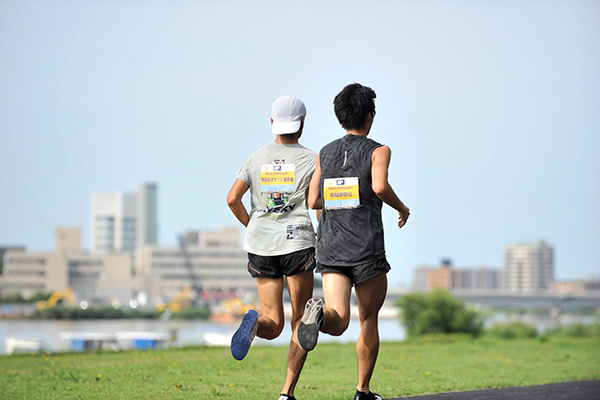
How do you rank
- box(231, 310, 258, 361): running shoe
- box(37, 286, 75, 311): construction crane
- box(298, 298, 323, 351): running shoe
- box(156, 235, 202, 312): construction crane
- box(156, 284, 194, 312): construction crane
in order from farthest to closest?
box(156, 235, 202, 312): construction crane
box(156, 284, 194, 312): construction crane
box(37, 286, 75, 311): construction crane
box(231, 310, 258, 361): running shoe
box(298, 298, 323, 351): running shoe

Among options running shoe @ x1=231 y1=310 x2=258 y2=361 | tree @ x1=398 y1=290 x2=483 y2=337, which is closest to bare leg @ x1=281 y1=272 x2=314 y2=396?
running shoe @ x1=231 y1=310 x2=258 y2=361

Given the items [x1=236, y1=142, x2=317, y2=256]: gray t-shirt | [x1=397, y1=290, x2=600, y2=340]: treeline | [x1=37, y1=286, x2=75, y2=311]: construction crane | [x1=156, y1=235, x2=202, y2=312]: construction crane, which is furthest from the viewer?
[x1=156, y1=235, x2=202, y2=312]: construction crane

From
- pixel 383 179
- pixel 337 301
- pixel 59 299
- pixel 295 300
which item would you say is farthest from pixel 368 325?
pixel 59 299

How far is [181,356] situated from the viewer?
10.6m

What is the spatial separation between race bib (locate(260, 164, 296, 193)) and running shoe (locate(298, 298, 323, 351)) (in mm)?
1000

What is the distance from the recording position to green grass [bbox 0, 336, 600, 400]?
269 inches

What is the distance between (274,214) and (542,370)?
6.31 m

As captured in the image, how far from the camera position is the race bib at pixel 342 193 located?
490 cm

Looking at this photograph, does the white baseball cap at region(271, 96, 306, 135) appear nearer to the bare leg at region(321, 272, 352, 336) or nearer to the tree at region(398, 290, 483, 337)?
the bare leg at region(321, 272, 352, 336)

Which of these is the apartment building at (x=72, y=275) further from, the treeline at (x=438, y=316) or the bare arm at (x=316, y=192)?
the bare arm at (x=316, y=192)

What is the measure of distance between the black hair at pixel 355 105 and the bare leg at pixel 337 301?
3.64 feet

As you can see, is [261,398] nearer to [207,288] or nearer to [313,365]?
[313,365]

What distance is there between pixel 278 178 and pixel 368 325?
1.23 meters

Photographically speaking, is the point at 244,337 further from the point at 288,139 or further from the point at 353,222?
the point at 288,139
